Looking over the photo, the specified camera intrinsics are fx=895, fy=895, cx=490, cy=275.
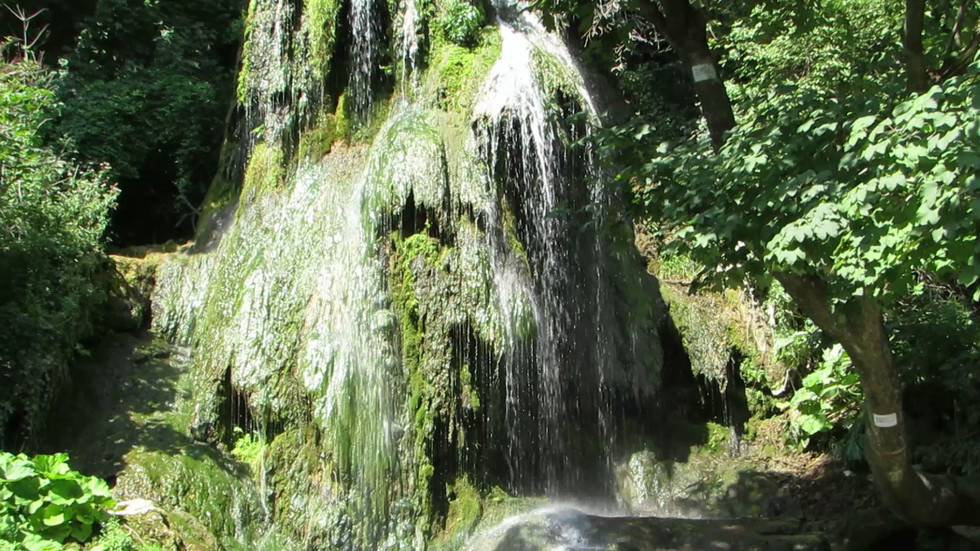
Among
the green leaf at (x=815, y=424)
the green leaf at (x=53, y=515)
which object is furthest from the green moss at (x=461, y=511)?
the green leaf at (x=815, y=424)

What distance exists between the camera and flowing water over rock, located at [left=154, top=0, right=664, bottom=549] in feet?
27.1

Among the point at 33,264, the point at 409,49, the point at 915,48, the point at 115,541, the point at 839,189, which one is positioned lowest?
the point at 115,541

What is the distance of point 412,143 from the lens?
928cm

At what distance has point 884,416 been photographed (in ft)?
19.6

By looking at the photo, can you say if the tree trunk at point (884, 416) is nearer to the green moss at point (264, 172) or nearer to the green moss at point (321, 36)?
the green moss at point (264, 172)

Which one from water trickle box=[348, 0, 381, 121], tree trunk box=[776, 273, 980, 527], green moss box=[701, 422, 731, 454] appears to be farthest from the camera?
water trickle box=[348, 0, 381, 121]

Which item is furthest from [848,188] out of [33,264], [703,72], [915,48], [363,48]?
[363,48]

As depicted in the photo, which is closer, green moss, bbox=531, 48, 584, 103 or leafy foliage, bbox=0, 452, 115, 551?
leafy foliage, bbox=0, 452, 115, 551

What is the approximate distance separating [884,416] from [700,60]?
2747mm

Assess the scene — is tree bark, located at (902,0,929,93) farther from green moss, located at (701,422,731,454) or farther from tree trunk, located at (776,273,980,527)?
green moss, located at (701,422,731,454)

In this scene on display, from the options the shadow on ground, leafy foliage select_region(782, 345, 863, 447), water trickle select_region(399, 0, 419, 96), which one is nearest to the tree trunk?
leafy foliage select_region(782, 345, 863, 447)

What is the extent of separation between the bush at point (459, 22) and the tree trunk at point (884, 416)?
19.1ft

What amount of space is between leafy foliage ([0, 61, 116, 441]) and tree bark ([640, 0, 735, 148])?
581 centimetres

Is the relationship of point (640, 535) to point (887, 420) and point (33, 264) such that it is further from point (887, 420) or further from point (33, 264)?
point (33, 264)
